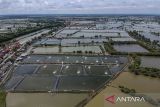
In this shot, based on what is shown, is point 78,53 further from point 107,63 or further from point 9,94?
point 9,94

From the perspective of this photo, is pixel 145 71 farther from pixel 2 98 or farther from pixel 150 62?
pixel 2 98

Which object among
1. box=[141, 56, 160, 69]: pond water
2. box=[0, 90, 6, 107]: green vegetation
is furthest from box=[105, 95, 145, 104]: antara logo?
box=[141, 56, 160, 69]: pond water

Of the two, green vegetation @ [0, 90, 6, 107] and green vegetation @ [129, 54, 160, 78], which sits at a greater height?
green vegetation @ [129, 54, 160, 78]

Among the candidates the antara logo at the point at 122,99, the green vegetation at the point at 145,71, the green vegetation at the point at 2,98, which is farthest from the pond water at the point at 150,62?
the green vegetation at the point at 2,98

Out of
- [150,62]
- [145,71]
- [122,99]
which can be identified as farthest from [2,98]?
[150,62]

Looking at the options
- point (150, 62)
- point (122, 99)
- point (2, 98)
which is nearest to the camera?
point (122, 99)

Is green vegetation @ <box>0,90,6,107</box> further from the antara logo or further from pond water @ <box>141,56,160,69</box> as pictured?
pond water @ <box>141,56,160,69</box>

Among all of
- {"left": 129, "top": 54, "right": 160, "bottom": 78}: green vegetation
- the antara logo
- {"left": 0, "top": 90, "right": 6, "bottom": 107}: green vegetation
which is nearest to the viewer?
the antara logo

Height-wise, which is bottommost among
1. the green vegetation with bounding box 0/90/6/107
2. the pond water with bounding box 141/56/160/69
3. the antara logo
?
the pond water with bounding box 141/56/160/69

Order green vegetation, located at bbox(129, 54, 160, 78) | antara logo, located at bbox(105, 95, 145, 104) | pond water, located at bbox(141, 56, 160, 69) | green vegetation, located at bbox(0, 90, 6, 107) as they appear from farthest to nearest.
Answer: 1. pond water, located at bbox(141, 56, 160, 69)
2. green vegetation, located at bbox(129, 54, 160, 78)
3. green vegetation, located at bbox(0, 90, 6, 107)
4. antara logo, located at bbox(105, 95, 145, 104)

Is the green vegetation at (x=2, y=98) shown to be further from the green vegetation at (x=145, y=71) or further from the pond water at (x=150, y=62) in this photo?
the pond water at (x=150, y=62)

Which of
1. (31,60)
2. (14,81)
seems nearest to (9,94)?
(14,81)

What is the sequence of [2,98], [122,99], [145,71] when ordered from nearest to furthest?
[122,99]
[2,98]
[145,71]
